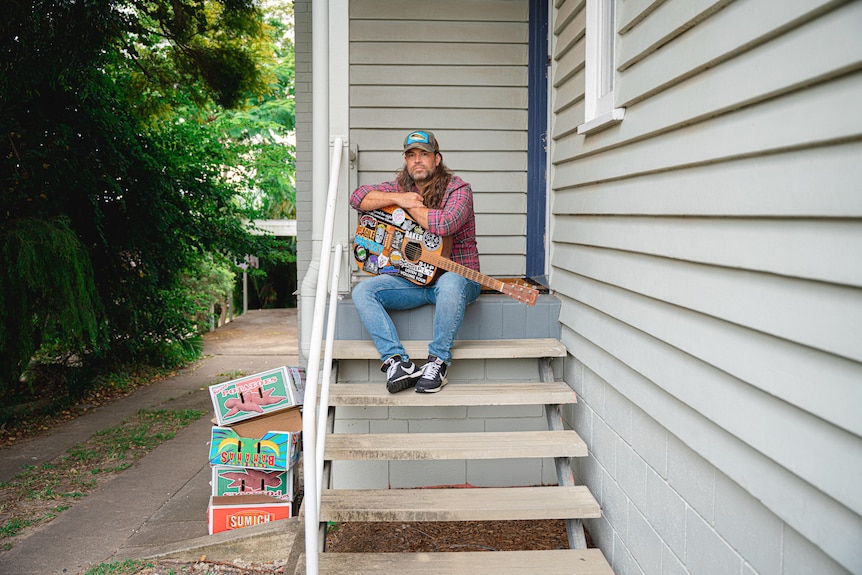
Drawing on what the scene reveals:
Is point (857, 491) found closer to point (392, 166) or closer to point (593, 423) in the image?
point (593, 423)

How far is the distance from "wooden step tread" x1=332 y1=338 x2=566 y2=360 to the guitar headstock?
8.7 inches

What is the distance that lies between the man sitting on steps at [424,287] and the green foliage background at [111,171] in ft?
10.0

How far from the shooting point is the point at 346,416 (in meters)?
3.60

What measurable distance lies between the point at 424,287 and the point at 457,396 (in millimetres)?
565

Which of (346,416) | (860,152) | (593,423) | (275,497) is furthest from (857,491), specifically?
(275,497)

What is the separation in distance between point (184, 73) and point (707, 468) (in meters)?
7.02

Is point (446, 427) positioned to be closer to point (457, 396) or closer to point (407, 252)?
point (457, 396)

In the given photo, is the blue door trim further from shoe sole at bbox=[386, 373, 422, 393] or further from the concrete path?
the concrete path

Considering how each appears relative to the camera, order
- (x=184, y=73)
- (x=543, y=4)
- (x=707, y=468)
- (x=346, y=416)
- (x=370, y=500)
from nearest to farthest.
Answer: (x=707, y=468)
(x=370, y=500)
(x=346, y=416)
(x=543, y=4)
(x=184, y=73)

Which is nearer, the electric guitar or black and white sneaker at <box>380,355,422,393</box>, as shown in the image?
black and white sneaker at <box>380,355,422,393</box>

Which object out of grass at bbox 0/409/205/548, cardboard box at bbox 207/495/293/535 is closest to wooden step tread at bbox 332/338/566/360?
cardboard box at bbox 207/495/293/535

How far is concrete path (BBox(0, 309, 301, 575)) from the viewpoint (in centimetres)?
338

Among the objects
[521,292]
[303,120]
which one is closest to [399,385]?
[521,292]

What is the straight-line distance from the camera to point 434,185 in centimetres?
346
